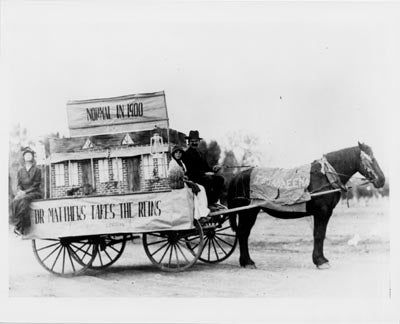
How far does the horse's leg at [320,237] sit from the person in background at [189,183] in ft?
6.03

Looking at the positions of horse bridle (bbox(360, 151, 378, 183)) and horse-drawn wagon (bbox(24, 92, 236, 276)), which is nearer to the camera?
horse-drawn wagon (bbox(24, 92, 236, 276))

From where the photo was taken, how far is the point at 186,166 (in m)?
A: 10.3

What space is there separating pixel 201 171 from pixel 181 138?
68 cm

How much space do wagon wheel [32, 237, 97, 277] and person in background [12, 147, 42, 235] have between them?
1.41 feet

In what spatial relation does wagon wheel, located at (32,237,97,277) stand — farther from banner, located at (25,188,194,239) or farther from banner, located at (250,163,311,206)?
banner, located at (250,163,311,206)

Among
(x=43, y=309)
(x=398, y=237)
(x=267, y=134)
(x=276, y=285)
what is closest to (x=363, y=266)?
(x=398, y=237)

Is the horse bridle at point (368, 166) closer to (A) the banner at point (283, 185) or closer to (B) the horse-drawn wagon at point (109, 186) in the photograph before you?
(A) the banner at point (283, 185)

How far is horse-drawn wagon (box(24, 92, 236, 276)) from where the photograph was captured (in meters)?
→ 9.79

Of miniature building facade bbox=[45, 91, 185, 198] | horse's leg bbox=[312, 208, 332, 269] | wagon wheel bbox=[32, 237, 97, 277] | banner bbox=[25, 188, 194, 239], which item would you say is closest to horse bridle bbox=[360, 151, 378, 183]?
horse's leg bbox=[312, 208, 332, 269]

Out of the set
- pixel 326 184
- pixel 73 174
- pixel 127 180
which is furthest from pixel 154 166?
pixel 326 184

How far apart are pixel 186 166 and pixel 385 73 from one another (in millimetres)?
3626

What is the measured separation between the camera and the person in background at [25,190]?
990 cm

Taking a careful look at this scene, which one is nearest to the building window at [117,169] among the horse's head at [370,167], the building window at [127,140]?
the building window at [127,140]

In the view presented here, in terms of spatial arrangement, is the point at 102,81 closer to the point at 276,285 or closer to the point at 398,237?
the point at 276,285
